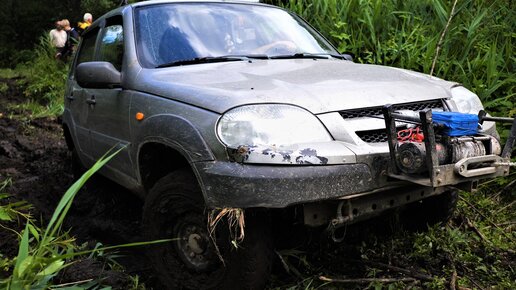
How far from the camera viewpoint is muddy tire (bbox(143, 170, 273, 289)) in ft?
8.14

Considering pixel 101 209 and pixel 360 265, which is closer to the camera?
pixel 360 265

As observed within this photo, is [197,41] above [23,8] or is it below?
above

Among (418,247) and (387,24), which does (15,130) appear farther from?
(418,247)

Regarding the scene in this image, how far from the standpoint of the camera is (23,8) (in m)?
23.8

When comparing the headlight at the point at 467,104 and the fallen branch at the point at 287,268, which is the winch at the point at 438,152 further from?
the fallen branch at the point at 287,268

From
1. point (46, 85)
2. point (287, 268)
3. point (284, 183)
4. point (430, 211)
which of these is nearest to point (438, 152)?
point (284, 183)

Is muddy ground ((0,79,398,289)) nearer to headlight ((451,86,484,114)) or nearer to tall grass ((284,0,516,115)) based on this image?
headlight ((451,86,484,114))

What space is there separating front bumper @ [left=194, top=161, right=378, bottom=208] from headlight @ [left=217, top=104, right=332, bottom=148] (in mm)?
128

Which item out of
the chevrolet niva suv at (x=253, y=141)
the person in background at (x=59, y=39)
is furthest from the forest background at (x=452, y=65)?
the person in background at (x=59, y=39)

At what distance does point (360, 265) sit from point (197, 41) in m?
1.72

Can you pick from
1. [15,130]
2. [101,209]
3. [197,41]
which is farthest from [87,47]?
[15,130]

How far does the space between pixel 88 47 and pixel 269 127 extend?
2833mm

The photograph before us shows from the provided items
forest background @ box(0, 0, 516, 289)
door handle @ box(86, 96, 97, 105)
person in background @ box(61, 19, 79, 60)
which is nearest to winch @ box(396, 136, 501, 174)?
forest background @ box(0, 0, 516, 289)

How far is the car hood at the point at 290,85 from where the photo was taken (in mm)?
2471
